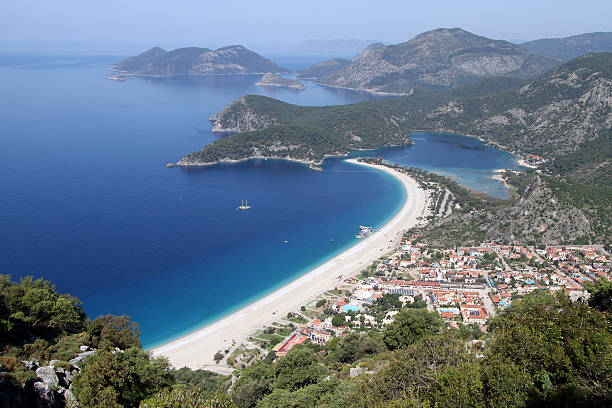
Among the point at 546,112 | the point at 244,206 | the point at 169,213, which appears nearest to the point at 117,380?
the point at 169,213

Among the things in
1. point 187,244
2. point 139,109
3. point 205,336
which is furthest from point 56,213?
point 139,109

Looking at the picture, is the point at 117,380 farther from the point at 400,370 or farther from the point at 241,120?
the point at 241,120

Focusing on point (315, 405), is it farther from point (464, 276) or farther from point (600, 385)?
point (464, 276)

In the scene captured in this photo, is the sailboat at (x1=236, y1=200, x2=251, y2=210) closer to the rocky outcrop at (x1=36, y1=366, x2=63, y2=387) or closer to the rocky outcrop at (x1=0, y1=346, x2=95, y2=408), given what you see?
the rocky outcrop at (x1=0, y1=346, x2=95, y2=408)

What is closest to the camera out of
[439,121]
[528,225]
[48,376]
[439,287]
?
[48,376]

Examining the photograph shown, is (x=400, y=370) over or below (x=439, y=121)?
over

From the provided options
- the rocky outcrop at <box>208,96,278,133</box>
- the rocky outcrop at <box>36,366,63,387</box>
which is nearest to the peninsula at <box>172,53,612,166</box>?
the rocky outcrop at <box>208,96,278,133</box>
